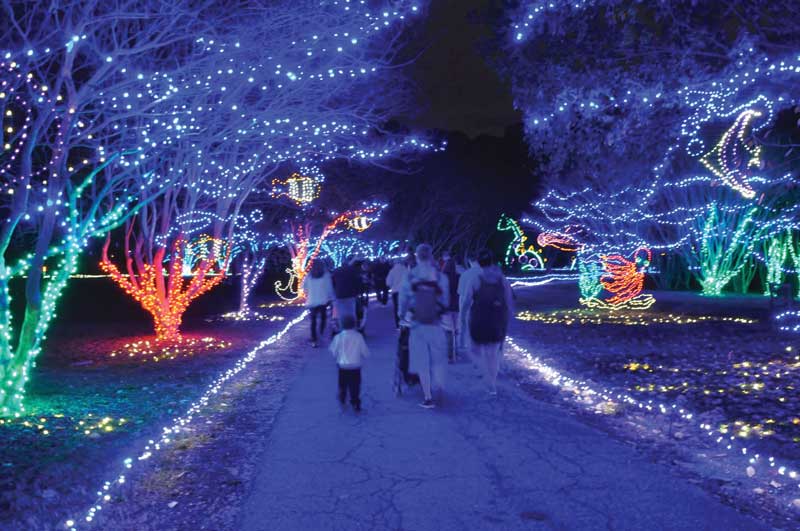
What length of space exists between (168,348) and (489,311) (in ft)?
25.8

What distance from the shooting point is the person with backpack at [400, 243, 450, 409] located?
8359 millimetres

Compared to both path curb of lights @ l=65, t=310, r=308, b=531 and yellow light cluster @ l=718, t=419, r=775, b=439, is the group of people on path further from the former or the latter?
yellow light cluster @ l=718, t=419, r=775, b=439

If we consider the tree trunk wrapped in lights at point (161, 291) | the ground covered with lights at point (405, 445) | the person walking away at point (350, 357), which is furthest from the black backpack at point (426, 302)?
the tree trunk wrapped in lights at point (161, 291)

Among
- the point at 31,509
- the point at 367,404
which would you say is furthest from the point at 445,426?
the point at 31,509

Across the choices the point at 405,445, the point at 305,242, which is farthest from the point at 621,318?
the point at 305,242

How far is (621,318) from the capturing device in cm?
1984

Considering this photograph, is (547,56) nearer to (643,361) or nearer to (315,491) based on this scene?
(643,361)

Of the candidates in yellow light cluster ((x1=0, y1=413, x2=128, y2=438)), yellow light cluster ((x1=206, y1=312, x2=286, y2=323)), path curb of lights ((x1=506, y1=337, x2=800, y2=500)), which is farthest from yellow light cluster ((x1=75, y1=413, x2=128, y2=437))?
yellow light cluster ((x1=206, y1=312, x2=286, y2=323))

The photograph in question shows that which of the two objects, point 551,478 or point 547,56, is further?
point 547,56

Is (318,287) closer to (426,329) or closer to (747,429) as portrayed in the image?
(426,329)

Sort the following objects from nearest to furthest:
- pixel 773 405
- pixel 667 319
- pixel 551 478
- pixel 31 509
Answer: pixel 31 509 < pixel 551 478 < pixel 773 405 < pixel 667 319

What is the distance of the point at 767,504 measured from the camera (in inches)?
201

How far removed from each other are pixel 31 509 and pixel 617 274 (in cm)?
2007

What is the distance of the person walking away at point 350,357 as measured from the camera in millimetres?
7926
